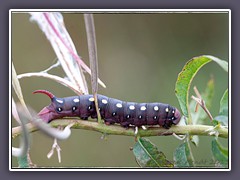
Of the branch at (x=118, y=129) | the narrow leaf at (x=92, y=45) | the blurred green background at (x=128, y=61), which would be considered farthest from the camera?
the blurred green background at (x=128, y=61)

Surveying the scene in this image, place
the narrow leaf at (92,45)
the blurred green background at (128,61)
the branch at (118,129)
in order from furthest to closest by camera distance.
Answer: the blurred green background at (128,61)
the branch at (118,129)
the narrow leaf at (92,45)

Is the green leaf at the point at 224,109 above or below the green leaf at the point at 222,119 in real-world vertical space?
above

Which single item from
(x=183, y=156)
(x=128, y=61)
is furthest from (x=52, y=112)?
(x=128, y=61)

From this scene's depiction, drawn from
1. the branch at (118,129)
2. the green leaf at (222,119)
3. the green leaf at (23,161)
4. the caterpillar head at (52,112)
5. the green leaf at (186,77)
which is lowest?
the green leaf at (23,161)

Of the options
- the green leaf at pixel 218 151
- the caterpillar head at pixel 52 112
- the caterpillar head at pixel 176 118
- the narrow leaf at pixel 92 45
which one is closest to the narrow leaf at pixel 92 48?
the narrow leaf at pixel 92 45

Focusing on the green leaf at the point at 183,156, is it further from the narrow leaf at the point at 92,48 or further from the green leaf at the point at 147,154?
the narrow leaf at the point at 92,48

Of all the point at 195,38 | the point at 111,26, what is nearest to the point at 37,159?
the point at 111,26

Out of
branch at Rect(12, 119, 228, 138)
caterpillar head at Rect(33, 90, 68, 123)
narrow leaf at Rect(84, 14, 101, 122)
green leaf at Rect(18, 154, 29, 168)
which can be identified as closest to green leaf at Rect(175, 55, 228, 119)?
branch at Rect(12, 119, 228, 138)
